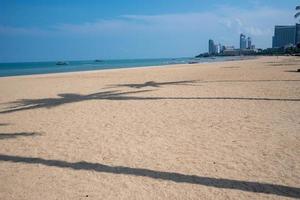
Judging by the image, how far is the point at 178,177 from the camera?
4.36 meters

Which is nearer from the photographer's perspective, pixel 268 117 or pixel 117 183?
pixel 117 183

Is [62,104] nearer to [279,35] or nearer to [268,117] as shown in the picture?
[268,117]

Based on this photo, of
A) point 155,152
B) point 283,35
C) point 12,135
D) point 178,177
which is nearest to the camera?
A: point 178,177

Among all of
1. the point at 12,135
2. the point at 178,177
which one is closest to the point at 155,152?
the point at 178,177

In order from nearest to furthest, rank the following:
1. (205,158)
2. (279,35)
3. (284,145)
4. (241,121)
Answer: (205,158) < (284,145) < (241,121) < (279,35)

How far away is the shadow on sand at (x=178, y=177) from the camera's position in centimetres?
387

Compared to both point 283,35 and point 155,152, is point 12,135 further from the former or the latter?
point 283,35

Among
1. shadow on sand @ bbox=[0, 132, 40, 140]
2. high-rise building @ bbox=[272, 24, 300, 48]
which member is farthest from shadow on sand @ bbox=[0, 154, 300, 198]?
high-rise building @ bbox=[272, 24, 300, 48]

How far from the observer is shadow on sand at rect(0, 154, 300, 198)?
12.7 feet

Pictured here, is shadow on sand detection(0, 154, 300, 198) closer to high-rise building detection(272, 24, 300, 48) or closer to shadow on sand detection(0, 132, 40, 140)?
shadow on sand detection(0, 132, 40, 140)

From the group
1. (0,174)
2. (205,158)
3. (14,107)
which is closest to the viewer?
(0,174)

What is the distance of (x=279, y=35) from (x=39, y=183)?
18502 centimetres

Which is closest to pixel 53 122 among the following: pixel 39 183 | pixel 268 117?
pixel 39 183

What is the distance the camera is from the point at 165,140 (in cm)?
624
